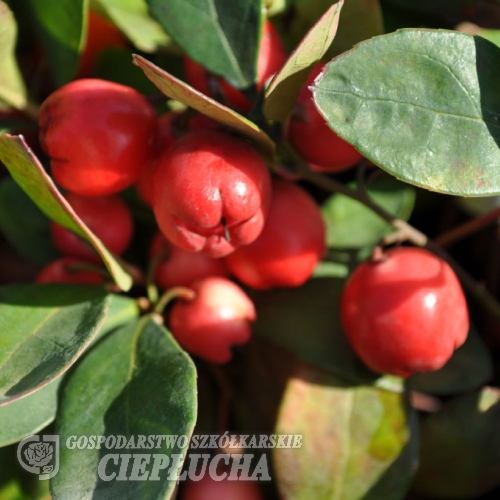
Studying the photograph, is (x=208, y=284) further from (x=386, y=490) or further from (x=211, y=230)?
(x=386, y=490)

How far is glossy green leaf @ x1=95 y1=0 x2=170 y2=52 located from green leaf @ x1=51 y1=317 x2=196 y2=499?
1.32 feet

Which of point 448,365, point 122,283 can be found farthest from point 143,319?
point 448,365

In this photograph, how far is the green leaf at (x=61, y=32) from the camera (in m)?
0.80

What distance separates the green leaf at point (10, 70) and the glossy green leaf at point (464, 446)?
794 mm

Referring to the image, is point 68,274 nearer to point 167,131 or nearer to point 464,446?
point 167,131

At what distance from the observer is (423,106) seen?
62cm

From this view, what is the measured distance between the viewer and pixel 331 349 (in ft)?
2.93

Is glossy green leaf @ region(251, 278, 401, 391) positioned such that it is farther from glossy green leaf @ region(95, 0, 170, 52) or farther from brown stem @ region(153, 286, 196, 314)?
glossy green leaf @ region(95, 0, 170, 52)

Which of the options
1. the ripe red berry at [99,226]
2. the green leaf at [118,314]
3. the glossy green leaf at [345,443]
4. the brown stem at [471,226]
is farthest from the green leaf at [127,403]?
the brown stem at [471,226]

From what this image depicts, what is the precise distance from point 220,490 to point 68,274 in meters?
0.39

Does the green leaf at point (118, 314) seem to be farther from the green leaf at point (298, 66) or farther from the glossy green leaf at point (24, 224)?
the green leaf at point (298, 66)

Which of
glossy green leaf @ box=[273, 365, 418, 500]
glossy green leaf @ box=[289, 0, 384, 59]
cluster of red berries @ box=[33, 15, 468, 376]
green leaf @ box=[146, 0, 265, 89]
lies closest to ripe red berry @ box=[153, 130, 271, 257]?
cluster of red berries @ box=[33, 15, 468, 376]

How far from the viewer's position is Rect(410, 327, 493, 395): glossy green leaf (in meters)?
0.90

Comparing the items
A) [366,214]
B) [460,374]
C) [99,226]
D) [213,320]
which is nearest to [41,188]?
Result: [99,226]
